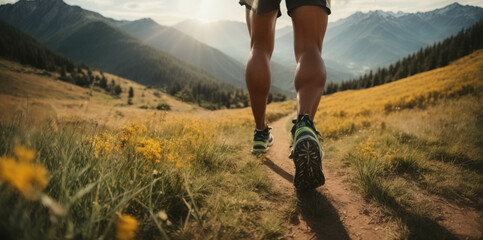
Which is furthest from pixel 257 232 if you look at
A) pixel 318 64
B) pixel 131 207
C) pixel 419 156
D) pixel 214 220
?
pixel 419 156

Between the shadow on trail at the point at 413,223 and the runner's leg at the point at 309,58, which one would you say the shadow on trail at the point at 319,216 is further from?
the runner's leg at the point at 309,58

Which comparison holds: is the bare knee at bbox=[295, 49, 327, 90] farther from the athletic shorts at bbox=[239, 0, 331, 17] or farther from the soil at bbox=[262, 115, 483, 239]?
the soil at bbox=[262, 115, 483, 239]

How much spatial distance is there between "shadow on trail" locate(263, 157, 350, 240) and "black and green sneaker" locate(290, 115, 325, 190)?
0.14 meters

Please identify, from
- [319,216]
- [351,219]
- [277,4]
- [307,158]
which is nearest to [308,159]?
[307,158]

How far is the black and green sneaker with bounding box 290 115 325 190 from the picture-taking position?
5.49 feet

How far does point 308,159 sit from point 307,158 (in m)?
0.01

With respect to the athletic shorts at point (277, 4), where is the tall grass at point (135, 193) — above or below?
below

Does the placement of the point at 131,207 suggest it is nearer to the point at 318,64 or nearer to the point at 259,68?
the point at 259,68

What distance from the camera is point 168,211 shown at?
1465 millimetres

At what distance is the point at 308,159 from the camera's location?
1667mm

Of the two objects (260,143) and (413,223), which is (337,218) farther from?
(260,143)

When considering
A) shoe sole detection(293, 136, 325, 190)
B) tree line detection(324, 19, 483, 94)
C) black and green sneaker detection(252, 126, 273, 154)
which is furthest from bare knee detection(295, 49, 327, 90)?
tree line detection(324, 19, 483, 94)

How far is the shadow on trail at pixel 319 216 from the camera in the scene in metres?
1.53

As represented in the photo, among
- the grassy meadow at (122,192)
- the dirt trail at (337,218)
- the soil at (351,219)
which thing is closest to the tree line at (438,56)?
the soil at (351,219)
